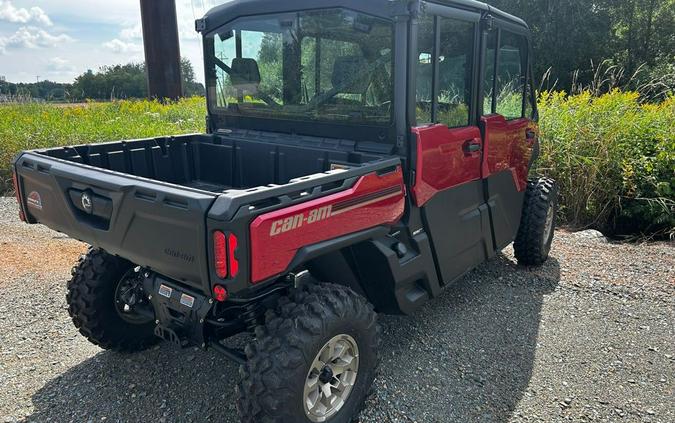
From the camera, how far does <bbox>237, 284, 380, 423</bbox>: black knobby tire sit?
2242 millimetres

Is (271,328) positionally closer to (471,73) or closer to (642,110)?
(471,73)

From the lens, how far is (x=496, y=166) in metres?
3.92

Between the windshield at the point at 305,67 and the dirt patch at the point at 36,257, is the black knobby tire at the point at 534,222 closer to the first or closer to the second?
the windshield at the point at 305,67

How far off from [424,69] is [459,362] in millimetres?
1802

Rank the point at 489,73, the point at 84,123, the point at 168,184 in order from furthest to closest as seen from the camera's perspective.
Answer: the point at 84,123 → the point at 489,73 → the point at 168,184

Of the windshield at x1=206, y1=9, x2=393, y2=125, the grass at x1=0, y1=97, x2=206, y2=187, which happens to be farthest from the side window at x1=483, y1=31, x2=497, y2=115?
the grass at x1=0, y1=97, x2=206, y2=187

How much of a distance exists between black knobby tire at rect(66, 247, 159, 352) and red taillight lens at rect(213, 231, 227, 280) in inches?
57.0

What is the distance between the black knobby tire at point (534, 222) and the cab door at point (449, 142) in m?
1.02

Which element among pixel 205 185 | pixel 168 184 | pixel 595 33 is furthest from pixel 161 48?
pixel 595 33

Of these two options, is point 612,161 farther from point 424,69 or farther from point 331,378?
point 331,378

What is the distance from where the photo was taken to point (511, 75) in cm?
416

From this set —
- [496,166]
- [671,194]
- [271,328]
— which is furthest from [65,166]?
[671,194]

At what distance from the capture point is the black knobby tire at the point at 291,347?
2242 millimetres

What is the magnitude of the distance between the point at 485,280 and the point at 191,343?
2809mm
